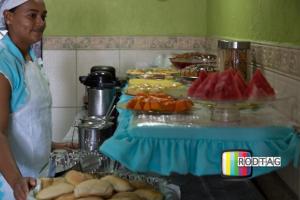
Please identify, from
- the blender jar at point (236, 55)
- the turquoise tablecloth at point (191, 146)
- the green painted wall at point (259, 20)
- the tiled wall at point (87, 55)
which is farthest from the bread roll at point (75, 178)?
the tiled wall at point (87, 55)

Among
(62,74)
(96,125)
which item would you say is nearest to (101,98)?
(96,125)

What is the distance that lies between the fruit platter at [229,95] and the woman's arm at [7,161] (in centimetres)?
50

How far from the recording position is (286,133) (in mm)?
1178

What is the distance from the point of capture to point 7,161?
1.26 meters

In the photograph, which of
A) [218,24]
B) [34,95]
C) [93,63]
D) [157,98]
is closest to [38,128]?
[34,95]

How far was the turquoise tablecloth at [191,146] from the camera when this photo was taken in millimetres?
1141

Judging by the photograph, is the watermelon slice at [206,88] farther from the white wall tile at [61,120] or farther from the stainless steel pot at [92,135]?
the white wall tile at [61,120]

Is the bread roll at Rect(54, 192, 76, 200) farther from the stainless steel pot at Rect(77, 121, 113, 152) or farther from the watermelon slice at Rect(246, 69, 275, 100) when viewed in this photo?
the stainless steel pot at Rect(77, 121, 113, 152)

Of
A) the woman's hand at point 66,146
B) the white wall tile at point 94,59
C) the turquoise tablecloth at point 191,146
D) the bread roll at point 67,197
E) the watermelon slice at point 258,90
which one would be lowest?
the woman's hand at point 66,146

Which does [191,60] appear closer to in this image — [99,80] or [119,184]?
[99,80]

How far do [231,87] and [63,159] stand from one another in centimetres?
78

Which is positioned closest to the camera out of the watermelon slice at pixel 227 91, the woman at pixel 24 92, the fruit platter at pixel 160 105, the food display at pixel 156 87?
the watermelon slice at pixel 227 91

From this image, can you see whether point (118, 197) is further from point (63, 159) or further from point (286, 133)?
point (63, 159)

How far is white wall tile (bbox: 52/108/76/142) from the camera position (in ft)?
11.6
